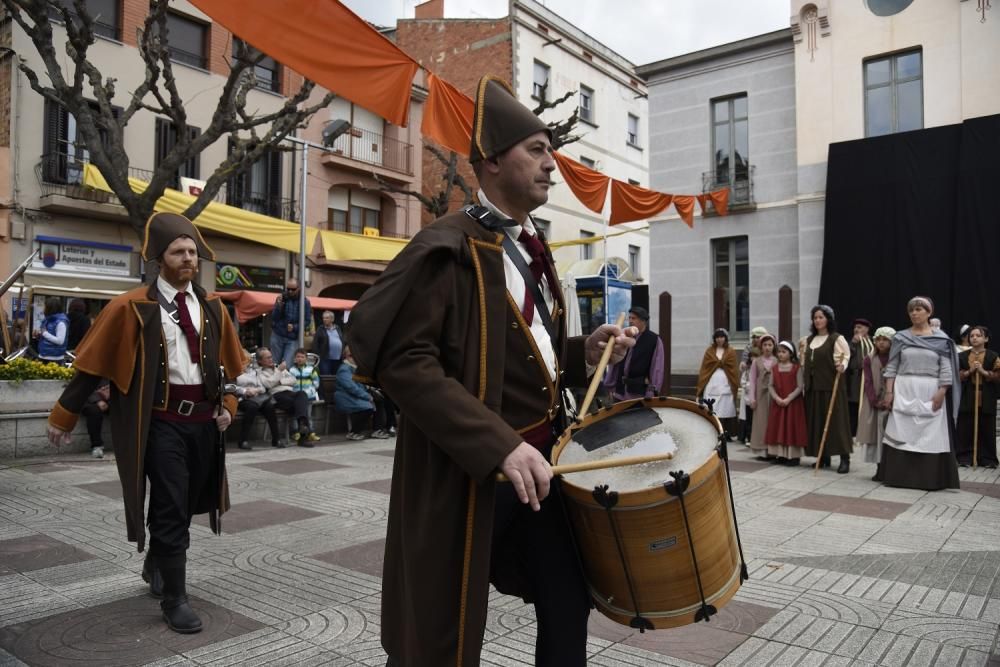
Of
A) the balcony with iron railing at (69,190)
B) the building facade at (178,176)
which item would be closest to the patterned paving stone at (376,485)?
the building facade at (178,176)

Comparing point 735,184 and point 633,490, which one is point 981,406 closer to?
point 633,490

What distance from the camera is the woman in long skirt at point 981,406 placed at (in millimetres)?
10266

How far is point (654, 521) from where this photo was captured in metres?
2.04

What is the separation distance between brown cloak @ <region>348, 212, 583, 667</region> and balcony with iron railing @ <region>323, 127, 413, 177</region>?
24.3 metres

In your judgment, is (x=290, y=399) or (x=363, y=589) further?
(x=290, y=399)

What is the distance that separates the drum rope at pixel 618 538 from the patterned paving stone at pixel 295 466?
6.92 m

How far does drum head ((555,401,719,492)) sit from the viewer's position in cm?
208

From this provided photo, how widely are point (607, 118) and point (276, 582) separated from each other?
3347 cm

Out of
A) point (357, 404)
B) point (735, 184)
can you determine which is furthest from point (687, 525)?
point (735, 184)

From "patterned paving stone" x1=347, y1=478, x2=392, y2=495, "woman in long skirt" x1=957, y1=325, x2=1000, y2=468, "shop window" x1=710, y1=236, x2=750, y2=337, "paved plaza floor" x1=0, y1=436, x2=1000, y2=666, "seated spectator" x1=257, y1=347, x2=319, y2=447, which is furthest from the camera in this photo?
"shop window" x1=710, y1=236, x2=750, y2=337

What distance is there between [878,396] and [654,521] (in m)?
8.39

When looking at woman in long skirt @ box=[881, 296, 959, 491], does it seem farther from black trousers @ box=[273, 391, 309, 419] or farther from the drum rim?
black trousers @ box=[273, 391, 309, 419]

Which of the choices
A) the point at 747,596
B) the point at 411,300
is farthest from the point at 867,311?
the point at 411,300

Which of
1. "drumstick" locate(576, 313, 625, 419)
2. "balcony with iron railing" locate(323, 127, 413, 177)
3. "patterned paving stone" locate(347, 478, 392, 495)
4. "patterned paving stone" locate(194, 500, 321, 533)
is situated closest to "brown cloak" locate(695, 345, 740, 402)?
"patterned paving stone" locate(347, 478, 392, 495)
